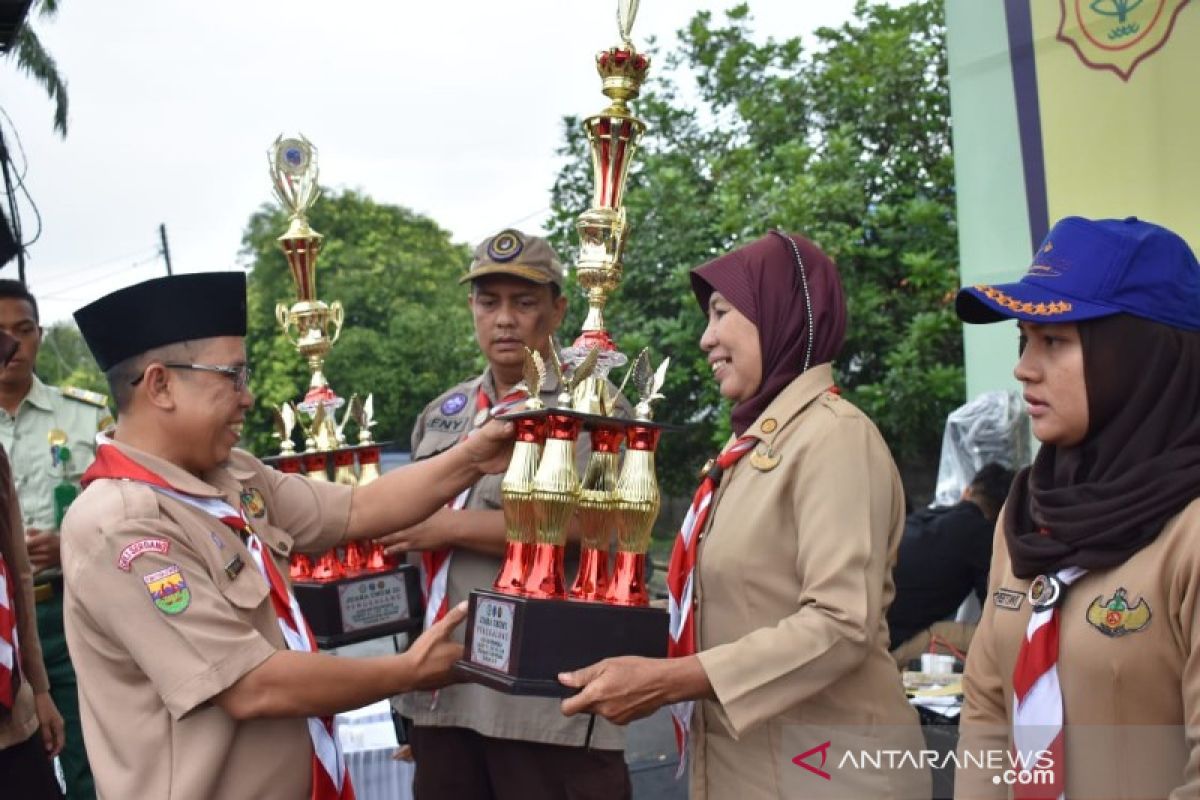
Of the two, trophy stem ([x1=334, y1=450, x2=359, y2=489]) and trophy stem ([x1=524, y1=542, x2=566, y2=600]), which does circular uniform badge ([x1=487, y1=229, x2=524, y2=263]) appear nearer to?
trophy stem ([x1=334, y1=450, x2=359, y2=489])

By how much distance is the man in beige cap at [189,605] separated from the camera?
2.40 metres

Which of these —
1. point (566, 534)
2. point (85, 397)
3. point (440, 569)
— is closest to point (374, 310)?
point (85, 397)

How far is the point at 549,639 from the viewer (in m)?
2.48

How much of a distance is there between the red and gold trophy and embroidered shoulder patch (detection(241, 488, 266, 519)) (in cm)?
40

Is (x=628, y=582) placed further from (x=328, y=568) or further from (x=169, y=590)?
(x=328, y=568)

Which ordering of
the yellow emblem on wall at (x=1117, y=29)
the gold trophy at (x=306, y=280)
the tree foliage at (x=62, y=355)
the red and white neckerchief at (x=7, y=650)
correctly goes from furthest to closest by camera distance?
1. the tree foliage at (x=62, y=355)
2. the yellow emblem on wall at (x=1117, y=29)
3. the gold trophy at (x=306, y=280)
4. the red and white neckerchief at (x=7, y=650)

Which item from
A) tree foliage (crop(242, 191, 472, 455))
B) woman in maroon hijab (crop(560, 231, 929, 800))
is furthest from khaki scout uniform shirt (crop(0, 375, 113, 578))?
tree foliage (crop(242, 191, 472, 455))

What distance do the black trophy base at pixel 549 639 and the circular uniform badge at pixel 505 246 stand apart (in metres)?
1.34

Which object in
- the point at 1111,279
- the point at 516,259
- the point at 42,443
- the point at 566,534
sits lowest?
the point at 566,534

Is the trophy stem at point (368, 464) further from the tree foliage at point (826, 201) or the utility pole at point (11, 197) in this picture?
the tree foliage at point (826, 201)

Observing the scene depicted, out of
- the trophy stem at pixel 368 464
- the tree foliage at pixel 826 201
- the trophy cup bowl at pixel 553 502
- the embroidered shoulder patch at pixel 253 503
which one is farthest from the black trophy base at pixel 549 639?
the tree foliage at pixel 826 201

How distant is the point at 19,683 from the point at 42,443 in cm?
174

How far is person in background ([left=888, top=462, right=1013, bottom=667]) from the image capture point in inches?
177

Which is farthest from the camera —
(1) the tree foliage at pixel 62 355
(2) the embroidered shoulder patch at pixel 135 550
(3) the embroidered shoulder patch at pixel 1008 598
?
(1) the tree foliage at pixel 62 355
